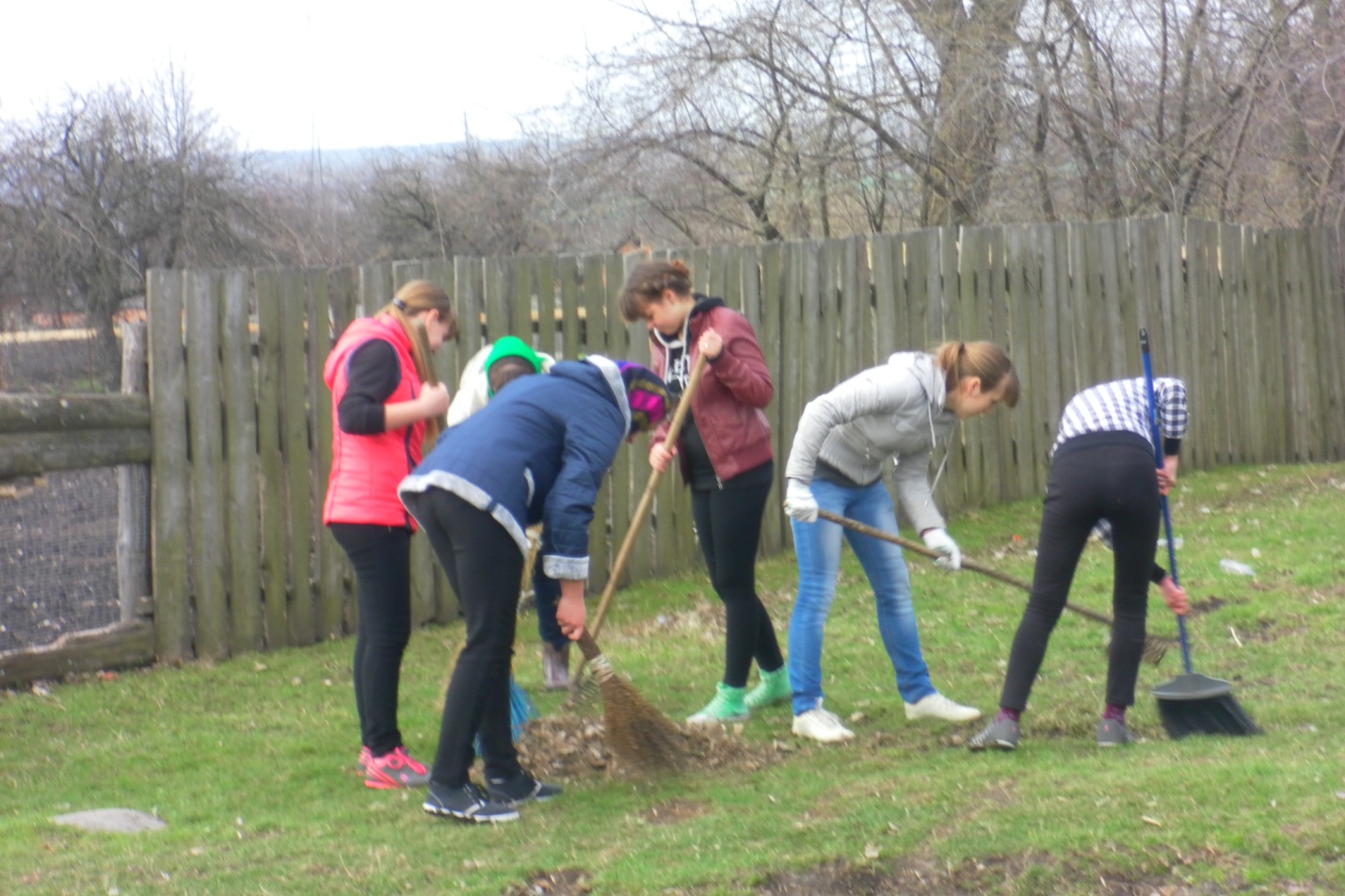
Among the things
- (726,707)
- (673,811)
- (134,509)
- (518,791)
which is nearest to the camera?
(673,811)

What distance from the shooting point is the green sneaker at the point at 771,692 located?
242 inches

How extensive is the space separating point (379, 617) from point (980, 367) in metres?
2.38

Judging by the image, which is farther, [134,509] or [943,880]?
[134,509]

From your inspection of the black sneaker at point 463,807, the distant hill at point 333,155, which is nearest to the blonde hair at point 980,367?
the black sneaker at point 463,807

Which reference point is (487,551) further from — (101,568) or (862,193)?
(862,193)

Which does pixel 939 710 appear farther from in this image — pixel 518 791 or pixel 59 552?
pixel 59 552

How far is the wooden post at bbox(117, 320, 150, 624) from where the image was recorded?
7.07m

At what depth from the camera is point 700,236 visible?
14656 mm

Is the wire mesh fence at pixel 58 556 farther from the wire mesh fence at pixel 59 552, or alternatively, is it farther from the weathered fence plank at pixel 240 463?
the weathered fence plank at pixel 240 463

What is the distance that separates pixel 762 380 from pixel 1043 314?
5731 millimetres

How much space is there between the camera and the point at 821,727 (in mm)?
5574

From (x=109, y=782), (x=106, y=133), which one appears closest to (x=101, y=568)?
(x=109, y=782)

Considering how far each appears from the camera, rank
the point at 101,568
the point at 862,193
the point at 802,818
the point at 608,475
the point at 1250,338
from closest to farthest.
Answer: the point at 802,818 → the point at 101,568 → the point at 608,475 → the point at 1250,338 → the point at 862,193

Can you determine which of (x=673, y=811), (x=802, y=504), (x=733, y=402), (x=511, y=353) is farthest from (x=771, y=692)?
(x=511, y=353)
